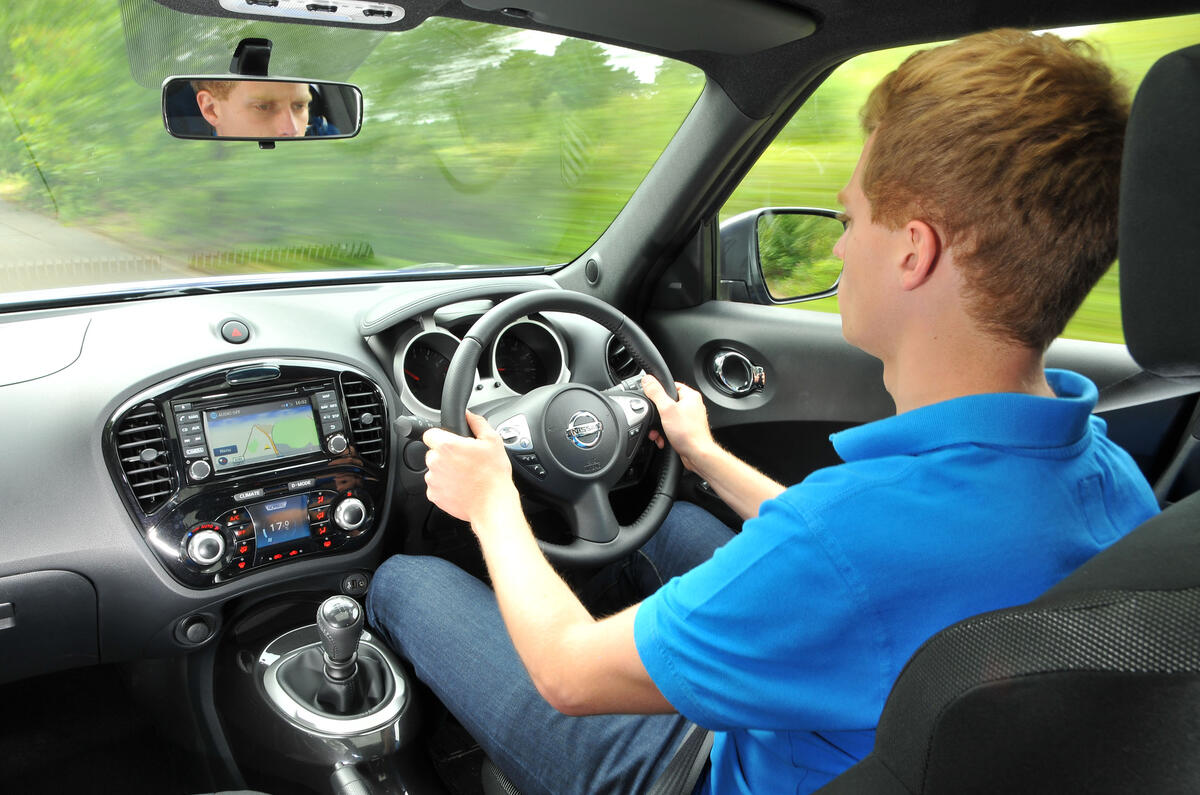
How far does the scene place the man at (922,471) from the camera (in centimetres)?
95

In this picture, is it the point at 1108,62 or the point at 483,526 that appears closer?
the point at 1108,62

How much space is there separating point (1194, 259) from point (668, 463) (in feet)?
4.31

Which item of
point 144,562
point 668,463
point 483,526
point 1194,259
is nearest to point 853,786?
point 1194,259

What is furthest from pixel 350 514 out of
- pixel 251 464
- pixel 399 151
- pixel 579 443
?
pixel 399 151

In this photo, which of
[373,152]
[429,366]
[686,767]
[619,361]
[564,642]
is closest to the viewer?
[564,642]

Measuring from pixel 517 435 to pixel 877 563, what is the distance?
3.93 ft

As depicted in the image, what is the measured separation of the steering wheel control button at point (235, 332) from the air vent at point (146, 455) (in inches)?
9.1

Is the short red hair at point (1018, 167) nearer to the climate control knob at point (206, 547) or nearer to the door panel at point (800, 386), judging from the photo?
the door panel at point (800, 386)

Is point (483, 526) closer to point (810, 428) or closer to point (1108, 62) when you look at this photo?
point (1108, 62)

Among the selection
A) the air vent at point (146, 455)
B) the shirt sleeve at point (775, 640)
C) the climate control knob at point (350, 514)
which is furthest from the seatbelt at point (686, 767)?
the air vent at point (146, 455)

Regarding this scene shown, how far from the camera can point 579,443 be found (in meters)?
2.08

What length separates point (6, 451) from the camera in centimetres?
178

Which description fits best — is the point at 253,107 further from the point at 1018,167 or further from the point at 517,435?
the point at 1018,167

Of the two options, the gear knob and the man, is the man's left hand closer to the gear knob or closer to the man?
the man
